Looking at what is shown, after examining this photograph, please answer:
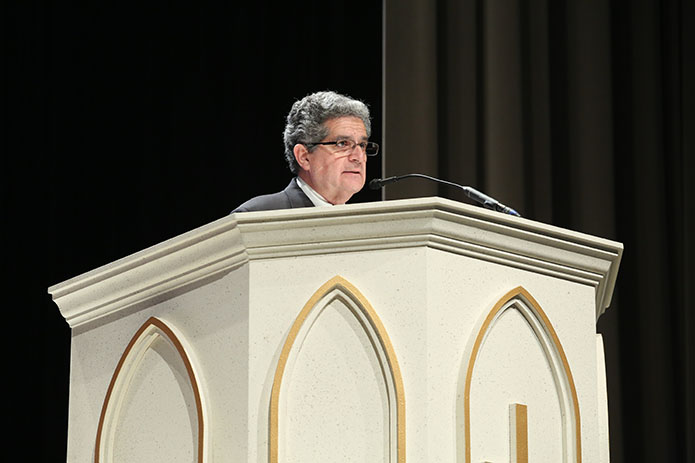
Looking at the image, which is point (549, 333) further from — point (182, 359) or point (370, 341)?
point (182, 359)

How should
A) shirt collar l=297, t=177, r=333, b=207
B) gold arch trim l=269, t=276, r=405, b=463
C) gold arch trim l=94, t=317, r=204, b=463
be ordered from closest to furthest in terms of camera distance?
gold arch trim l=269, t=276, r=405, b=463, gold arch trim l=94, t=317, r=204, b=463, shirt collar l=297, t=177, r=333, b=207

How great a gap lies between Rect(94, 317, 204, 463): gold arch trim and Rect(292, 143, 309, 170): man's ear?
53.4 inches

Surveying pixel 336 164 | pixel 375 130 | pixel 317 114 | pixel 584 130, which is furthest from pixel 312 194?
pixel 584 130

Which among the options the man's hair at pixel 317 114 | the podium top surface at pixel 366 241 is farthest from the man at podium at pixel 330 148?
the podium top surface at pixel 366 241

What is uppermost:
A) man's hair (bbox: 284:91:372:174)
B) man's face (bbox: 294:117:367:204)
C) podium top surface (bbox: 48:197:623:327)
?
man's hair (bbox: 284:91:372:174)

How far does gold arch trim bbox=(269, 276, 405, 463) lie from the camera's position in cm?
151

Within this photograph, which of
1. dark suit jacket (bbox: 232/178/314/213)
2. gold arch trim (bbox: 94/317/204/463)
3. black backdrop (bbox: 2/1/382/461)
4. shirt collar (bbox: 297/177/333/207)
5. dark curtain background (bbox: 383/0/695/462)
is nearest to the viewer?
gold arch trim (bbox: 94/317/204/463)

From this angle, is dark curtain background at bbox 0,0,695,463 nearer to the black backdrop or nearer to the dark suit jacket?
the black backdrop

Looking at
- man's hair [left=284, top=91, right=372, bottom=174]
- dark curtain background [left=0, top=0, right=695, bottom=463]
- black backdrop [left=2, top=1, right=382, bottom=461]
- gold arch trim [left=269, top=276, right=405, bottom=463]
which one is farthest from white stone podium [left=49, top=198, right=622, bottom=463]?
black backdrop [left=2, top=1, right=382, bottom=461]

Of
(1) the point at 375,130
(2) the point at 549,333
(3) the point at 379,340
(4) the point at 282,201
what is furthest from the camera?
(1) the point at 375,130

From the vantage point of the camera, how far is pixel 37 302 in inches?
154

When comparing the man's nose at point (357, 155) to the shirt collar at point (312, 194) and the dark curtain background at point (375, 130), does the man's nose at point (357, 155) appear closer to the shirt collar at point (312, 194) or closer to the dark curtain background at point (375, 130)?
the shirt collar at point (312, 194)

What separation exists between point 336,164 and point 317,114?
146mm

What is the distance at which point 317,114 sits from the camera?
10.1 ft
